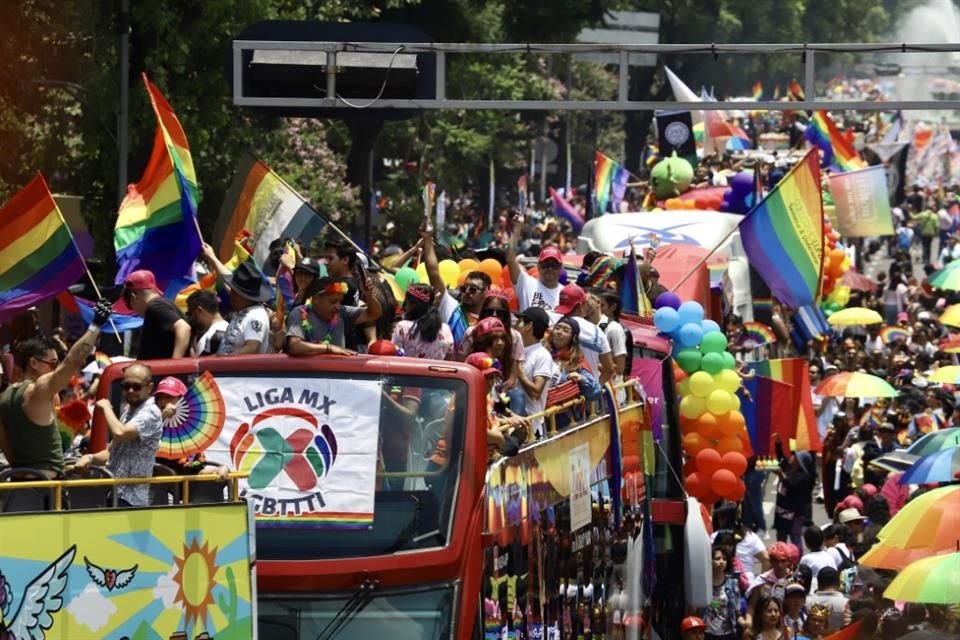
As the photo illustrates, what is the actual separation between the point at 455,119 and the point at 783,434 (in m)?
27.8

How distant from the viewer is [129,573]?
875cm

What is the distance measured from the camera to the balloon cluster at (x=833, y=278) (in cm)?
3288

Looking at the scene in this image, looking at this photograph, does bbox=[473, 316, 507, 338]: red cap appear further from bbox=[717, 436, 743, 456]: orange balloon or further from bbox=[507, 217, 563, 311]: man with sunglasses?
bbox=[717, 436, 743, 456]: orange balloon

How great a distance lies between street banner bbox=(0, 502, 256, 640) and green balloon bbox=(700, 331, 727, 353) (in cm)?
906

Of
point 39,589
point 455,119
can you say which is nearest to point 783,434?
point 39,589

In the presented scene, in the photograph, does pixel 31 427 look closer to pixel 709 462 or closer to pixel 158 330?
pixel 158 330

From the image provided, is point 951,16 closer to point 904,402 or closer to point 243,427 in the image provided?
point 904,402

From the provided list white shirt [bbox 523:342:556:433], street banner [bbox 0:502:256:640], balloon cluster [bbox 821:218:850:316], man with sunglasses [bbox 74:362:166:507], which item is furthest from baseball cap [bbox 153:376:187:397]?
balloon cluster [bbox 821:218:850:316]

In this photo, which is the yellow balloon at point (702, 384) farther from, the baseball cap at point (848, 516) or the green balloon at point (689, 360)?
the baseball cap at point (848, 516)

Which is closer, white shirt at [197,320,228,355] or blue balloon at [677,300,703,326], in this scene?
white shirt at [197,320,228,355]

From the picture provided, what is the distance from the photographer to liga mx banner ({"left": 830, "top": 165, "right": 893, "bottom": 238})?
37156 millimetres

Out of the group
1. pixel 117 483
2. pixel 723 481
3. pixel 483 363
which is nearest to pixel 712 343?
pixel 723 481

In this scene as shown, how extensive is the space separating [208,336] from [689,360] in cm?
639

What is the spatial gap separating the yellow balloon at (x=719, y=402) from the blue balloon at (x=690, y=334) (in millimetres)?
497
